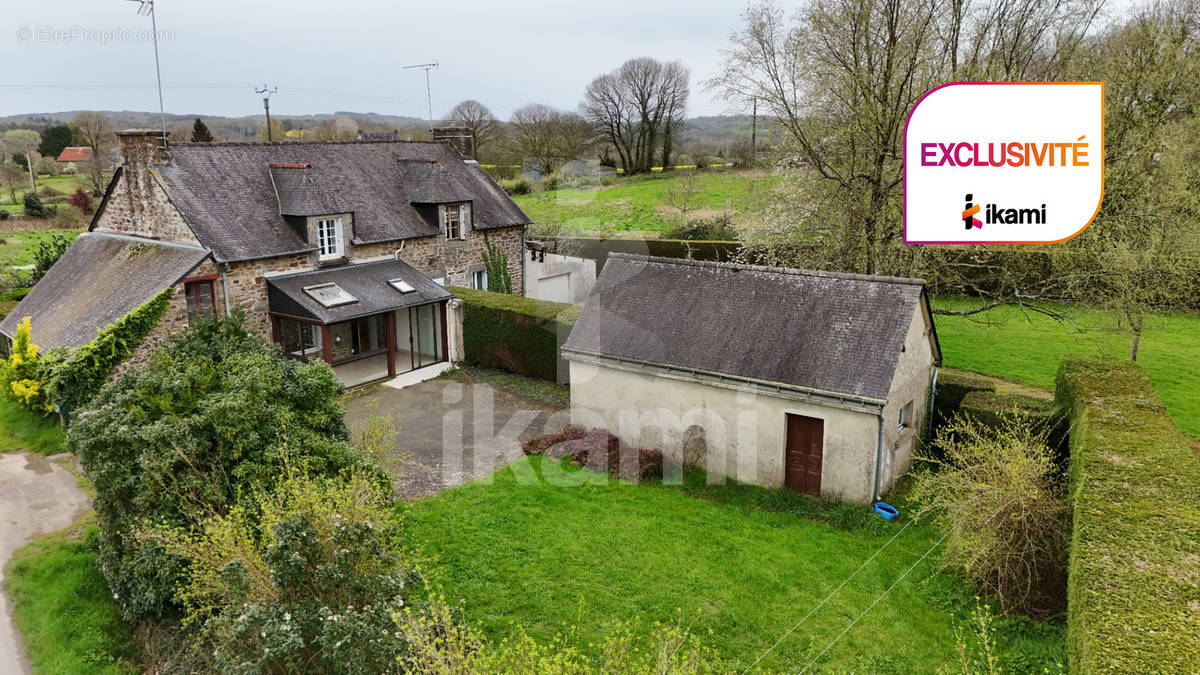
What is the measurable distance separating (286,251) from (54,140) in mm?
52858

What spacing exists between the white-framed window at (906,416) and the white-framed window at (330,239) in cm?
1602

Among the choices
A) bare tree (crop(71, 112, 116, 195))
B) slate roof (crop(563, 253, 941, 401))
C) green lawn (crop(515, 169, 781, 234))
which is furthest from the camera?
bare tree (crop(71, 112, 116, 195))

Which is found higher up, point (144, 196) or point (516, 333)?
point (144, 196)

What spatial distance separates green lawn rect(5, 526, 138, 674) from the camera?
1009 centimetres

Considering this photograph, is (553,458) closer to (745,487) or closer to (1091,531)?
(745,487)

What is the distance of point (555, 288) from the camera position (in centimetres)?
2939

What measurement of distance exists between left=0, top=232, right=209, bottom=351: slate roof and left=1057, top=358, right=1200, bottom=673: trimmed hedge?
18884 millimetres

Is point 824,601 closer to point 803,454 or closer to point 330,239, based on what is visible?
point 803,454

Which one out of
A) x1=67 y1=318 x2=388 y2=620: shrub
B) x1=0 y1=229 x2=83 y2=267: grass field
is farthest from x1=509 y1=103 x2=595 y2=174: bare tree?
x1=67 y1=318 x2=388 y2=620: shrub

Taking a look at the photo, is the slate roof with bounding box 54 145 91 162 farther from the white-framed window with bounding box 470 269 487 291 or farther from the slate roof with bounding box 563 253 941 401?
the slate roof with bounding box 563 253 941 401

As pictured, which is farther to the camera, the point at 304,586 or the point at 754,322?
the point at 754,322

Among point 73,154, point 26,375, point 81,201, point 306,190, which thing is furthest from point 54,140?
point 26,375

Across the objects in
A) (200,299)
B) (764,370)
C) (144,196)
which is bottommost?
(764,370)

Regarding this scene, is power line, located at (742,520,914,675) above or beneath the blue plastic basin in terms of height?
beneath
